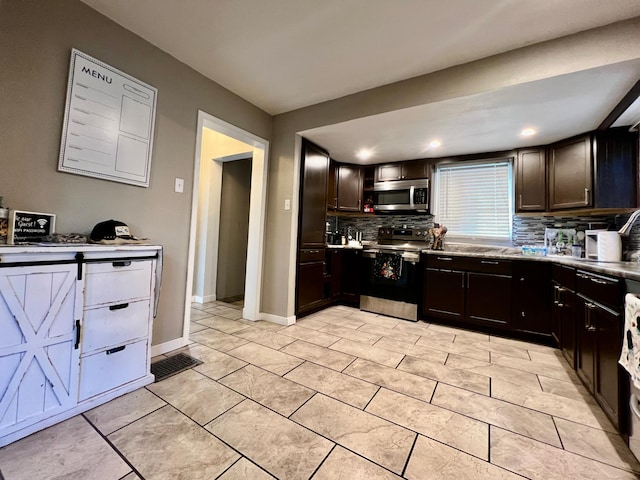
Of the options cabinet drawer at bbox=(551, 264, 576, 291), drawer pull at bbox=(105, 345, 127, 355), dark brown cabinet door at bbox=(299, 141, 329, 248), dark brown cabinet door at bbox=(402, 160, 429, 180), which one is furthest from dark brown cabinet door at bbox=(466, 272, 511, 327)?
drawer pull at bbox=(105, 345, 127, 355)

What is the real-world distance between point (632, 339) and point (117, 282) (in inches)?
104

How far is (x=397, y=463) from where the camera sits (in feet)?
3.78

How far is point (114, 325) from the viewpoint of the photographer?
156 cm

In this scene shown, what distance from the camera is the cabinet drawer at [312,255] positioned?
318cm

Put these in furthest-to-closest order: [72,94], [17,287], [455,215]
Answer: [455,215] → [72,94] → [17,287]

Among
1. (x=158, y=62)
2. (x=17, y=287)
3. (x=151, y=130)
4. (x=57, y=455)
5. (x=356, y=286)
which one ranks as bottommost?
(x=57, y=455)

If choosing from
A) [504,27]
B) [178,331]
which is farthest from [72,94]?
[504,27]

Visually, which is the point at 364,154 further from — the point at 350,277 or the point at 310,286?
the point at 310,286

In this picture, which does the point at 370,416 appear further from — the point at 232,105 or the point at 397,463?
the point at 232,105

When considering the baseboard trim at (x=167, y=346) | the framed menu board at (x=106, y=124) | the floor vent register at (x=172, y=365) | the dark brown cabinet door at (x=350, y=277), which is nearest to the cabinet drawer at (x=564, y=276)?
the dark brown cabinet door at (x=350, y=277)

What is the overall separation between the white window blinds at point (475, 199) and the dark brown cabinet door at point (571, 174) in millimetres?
475

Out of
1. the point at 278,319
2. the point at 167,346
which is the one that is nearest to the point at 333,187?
the point at 278,319

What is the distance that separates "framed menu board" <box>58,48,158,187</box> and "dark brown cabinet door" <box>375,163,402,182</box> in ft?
9.79

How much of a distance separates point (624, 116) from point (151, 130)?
394cm
